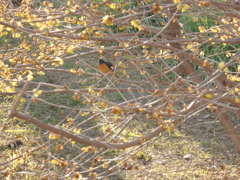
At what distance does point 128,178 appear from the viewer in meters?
4.41

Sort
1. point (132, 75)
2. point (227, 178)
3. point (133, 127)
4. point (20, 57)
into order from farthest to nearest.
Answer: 1. point (132, 75)
2. point (133, 127)
3. point (227, 178)
4. point (20, 57)

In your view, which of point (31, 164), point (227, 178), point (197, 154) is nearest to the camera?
point (227, 178)

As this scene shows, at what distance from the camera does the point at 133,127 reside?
5.18 metres

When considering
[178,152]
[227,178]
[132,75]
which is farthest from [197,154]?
[132,75]

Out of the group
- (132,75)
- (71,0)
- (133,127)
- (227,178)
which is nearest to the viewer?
(71,0)

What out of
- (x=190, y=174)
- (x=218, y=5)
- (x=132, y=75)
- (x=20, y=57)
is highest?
(x=218, y=5)

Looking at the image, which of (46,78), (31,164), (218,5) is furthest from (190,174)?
(46,78)

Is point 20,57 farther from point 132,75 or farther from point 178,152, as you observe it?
point 132,75

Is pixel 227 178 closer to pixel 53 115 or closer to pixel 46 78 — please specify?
pixel 53 115

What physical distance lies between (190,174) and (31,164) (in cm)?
146

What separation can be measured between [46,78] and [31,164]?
A: 6.15 ft

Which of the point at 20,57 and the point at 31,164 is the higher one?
the point at 20,57

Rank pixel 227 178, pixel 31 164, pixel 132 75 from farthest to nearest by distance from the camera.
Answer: pixel 132 75 → pixel 31 164 → pixel 227 178

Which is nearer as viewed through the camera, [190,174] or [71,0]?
[71,0]
